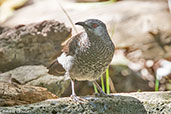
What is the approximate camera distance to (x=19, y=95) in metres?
3.62

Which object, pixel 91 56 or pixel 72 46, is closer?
pixel 91 56

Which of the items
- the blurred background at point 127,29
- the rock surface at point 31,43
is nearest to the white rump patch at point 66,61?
the rock surface at point 31,43

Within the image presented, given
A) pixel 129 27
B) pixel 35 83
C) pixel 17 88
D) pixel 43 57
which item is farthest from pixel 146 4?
pixel 17 88

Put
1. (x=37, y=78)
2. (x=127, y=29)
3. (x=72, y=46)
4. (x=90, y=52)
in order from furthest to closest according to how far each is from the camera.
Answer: (x=127, y=29), (x=37, y=78), (x=72, y=46), (x=90, y=52)

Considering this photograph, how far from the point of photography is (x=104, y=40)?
3.72m

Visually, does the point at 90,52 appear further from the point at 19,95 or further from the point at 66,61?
the point at 19,95

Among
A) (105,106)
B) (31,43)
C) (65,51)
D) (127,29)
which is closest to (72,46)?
(65,51)

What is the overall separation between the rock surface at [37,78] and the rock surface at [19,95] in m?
0.54

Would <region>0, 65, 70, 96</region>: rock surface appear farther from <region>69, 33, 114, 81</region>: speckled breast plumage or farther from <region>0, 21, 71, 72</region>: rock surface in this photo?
<region>69, 33, 114, 81</region>: speckled breast plumage

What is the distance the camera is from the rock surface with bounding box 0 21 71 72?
472 centimetres

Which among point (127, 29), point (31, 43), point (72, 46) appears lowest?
point (127, 29)

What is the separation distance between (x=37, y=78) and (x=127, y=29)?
3836 millimetres

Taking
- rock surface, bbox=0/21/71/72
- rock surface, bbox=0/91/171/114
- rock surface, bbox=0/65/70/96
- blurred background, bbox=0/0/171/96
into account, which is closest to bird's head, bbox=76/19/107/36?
rock surface, bbox=0/91/171/114

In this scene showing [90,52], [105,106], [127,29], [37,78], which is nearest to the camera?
[105,106]
